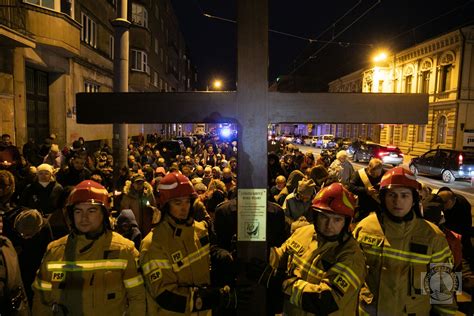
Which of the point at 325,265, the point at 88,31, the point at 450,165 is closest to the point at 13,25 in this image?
the point at 88,31

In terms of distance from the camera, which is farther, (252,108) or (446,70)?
(446,70)

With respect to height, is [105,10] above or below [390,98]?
above

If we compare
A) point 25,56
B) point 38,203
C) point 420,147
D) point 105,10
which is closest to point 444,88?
point 420,147

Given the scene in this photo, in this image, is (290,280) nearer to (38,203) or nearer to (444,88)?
(38,203)

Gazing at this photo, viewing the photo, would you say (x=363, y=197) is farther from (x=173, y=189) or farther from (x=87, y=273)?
(x=87, y=273)

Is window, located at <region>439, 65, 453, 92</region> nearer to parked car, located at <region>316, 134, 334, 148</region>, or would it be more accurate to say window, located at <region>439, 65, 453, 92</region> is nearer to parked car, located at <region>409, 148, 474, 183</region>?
parked car, located at <region>316, 134, 334, 148</region>

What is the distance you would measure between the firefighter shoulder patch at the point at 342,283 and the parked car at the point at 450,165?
17.8m

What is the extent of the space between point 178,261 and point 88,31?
60.2ft

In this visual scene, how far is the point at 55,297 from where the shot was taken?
2.42 meters

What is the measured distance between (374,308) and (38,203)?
4689 mm

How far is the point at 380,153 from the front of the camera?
26.4 m

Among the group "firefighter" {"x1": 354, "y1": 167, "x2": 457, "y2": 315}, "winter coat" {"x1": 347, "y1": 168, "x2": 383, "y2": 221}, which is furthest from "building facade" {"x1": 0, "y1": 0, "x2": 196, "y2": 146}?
"firefighter" {"x1": 354, "y1": 167, "x2": 457, "y2": 315}

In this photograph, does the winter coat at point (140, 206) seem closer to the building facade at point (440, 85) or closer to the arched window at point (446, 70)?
the building facade at point (440, 85)

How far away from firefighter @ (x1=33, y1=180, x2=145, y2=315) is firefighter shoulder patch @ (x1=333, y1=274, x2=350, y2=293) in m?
1.29
